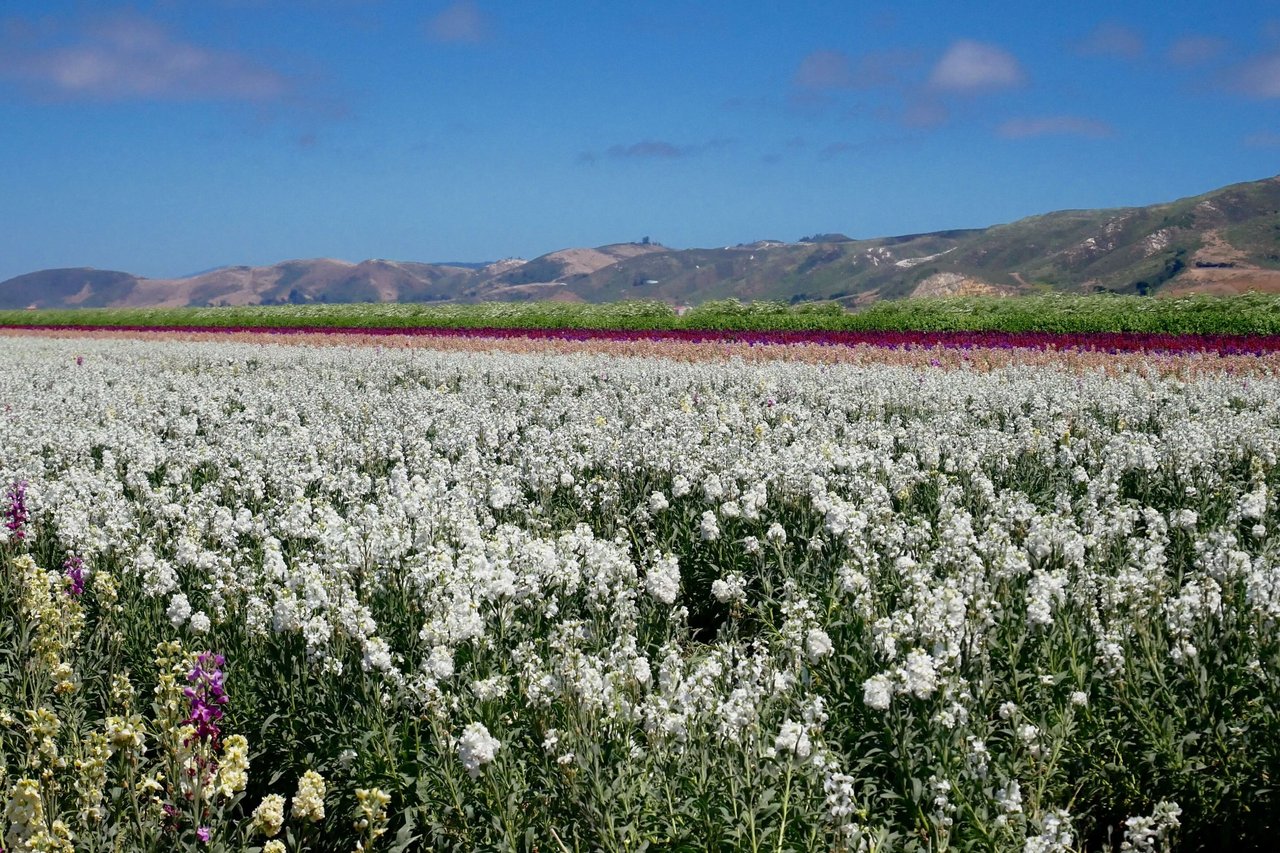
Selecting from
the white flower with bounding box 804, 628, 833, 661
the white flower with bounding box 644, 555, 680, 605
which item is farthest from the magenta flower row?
the white flower with bounding box 804, 628, 833, 661

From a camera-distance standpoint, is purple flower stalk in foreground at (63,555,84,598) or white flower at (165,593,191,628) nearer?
white flower at (165,593,191,628)

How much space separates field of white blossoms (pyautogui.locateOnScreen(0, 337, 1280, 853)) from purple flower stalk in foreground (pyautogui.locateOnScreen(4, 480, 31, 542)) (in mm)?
65

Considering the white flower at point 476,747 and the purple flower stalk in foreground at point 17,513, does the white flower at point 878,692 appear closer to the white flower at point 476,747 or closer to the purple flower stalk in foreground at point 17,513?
the white flower at point 476,747

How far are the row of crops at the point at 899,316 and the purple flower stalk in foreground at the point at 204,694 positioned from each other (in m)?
26.4

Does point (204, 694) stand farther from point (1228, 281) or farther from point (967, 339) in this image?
point (1228, 281)

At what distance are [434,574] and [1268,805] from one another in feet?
13.3

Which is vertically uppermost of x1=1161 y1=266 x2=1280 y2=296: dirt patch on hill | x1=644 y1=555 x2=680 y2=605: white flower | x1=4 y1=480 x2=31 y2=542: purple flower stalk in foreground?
x1=1161 y1=266 x2=1280 y2=296: dirt patch on hill

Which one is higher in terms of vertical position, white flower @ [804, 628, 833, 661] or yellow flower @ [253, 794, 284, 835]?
yellow flower @ [253, 794, 284, 835]

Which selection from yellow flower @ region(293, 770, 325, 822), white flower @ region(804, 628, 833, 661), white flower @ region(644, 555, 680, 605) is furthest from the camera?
white flower @ region(644, 555, 680, 605)

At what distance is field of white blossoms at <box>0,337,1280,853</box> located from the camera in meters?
4.06

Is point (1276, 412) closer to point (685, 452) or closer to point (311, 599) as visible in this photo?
point (685, 452)

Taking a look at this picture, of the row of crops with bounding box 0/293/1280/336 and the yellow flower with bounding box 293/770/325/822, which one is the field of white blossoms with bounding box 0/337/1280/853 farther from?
the row of crops with bounding box 0/293/1280/336

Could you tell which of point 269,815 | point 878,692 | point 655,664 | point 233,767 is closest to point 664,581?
point 655,664

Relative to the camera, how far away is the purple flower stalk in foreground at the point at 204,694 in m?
4.37
